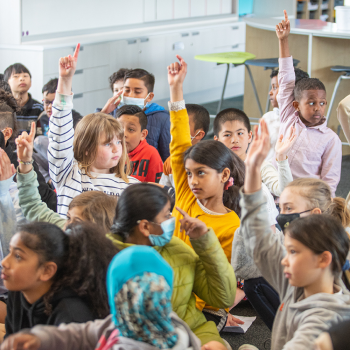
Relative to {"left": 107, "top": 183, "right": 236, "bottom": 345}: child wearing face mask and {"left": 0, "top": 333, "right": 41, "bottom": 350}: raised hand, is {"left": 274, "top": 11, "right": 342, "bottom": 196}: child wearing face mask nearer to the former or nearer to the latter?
{"left": 107, "top": 183, "right": 236, "bottom": 345}: child wearing face mask

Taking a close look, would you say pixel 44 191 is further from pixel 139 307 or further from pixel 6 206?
pixel 139 307

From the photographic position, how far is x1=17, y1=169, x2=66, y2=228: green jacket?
167cm

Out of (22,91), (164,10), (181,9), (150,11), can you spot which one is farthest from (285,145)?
(181,9)

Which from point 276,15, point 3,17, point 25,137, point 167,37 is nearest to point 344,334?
point 25,137

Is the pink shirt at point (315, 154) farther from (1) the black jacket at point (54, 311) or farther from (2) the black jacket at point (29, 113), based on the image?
(2) the black jacket at point (29, 113)

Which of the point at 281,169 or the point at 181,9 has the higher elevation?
the point at 181,9

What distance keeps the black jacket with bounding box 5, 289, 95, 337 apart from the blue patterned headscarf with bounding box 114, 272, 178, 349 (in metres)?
0.23

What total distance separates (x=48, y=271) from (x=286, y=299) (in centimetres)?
61

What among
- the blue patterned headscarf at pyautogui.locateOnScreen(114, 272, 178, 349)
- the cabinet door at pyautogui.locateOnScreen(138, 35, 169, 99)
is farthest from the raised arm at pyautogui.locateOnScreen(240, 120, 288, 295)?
the cabinet door at pyautogui.locateOnScreen(138, 35, 169, 99)

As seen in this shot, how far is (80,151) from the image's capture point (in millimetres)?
2002

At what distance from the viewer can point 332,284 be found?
120 cm

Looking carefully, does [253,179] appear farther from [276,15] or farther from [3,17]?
[276,15]

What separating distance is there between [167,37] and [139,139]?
12.2 feet

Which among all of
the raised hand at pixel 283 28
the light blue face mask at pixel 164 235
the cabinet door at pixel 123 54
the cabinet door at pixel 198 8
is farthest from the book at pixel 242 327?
the cabinet door at pixel 198 8
